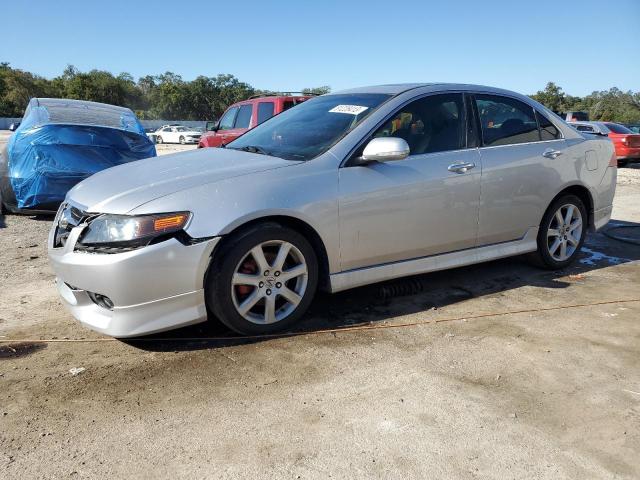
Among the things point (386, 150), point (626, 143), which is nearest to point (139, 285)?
point (386, 150)

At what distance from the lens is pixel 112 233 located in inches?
119

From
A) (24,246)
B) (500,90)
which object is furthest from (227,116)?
(500,90)

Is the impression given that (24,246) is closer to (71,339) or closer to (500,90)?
(71,339)

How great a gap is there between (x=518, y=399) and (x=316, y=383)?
3.39 feet

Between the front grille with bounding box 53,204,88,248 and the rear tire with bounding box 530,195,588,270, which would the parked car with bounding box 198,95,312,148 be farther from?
the front grille with bounding box 53,204,88,248

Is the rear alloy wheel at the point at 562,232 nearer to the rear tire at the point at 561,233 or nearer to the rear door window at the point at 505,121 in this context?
the rear tire at the point at 561,233

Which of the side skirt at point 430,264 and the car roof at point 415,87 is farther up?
the car roof at point 415,87

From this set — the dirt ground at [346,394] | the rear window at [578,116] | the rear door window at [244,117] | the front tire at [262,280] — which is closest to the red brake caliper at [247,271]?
the front tire at [262,280]

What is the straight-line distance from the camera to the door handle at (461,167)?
13.3 feet

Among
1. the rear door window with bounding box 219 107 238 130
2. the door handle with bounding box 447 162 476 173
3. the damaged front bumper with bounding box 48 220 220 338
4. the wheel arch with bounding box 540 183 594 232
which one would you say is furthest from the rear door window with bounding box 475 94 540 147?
the rear door window with bounding box 219 107 238 130

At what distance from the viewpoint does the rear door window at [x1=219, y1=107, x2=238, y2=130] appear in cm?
1252

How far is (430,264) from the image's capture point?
4.07m

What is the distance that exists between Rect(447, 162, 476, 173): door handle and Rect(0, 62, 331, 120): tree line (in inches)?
2673

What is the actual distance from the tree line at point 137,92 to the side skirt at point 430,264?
223 feet
